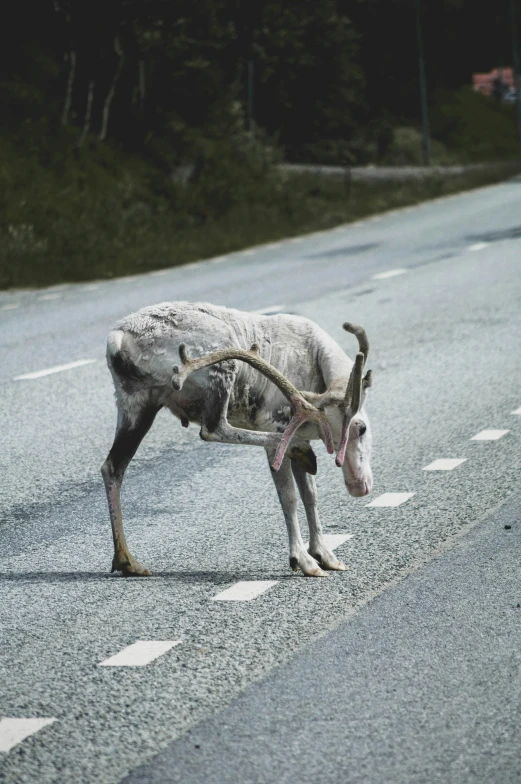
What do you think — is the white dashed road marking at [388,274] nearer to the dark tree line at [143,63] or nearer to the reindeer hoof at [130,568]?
the dark tree line at [143,63]

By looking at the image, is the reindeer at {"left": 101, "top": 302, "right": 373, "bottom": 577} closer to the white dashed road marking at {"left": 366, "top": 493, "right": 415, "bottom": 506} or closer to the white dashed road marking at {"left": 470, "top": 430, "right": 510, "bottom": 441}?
the white dashed road marking at {"left": 366, "top": 493, "right": 415, "bottom": 506}

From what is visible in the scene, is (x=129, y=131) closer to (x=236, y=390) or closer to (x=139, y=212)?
(x=139, y=212)

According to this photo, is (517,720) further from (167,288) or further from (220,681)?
(167,288)

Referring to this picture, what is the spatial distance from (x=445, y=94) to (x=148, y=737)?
3532 inches

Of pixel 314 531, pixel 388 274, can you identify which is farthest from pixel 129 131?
pixel 314 531

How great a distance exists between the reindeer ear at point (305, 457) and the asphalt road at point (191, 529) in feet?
1.81

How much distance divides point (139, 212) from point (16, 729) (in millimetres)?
25242

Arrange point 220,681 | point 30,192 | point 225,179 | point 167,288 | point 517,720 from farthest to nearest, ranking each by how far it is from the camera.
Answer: point 225,179
point 30,192
point 167,288
point 220,681
point 517,720

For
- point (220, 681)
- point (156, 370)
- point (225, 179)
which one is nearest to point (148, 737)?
point (220, 681)

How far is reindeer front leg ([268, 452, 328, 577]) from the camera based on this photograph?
7.25 m

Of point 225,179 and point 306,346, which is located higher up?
point 306,346

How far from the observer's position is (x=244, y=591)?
7008mm

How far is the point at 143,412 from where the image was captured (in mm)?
7449

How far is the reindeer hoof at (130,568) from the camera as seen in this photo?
736 cm
